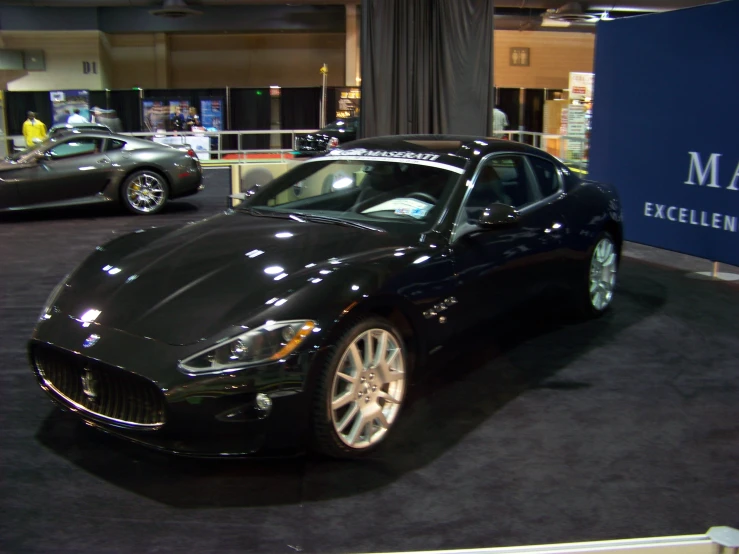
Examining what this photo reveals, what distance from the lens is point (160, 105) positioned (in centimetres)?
Result: 2188

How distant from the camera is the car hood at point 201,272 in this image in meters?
3.01

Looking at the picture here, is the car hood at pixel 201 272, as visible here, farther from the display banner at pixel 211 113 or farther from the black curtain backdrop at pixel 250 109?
the black curtain backdrop at pixel 250 109

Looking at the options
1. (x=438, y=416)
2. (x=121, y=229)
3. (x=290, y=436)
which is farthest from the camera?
(x=121, y=229)

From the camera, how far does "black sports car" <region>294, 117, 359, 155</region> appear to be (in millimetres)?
16612

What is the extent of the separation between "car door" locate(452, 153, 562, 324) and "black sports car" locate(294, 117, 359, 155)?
1142cm

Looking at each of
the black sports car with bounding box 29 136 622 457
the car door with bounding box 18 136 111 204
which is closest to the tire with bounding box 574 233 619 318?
the black sports car with bounding box 29 136 622 457

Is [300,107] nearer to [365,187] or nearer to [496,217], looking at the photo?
[365,187]

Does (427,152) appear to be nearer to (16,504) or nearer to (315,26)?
(16,504)

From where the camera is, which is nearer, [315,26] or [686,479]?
[686,479]

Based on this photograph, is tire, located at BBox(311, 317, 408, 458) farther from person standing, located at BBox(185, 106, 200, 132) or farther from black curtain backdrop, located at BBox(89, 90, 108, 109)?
black curtain backdrop, located at BBox(89, 90, 108, 109)

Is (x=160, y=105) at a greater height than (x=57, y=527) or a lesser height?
greater

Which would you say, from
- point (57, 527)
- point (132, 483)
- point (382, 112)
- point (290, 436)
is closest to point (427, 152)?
point (290, 436)

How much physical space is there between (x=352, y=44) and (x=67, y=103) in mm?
9448

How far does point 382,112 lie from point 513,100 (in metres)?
16.4
